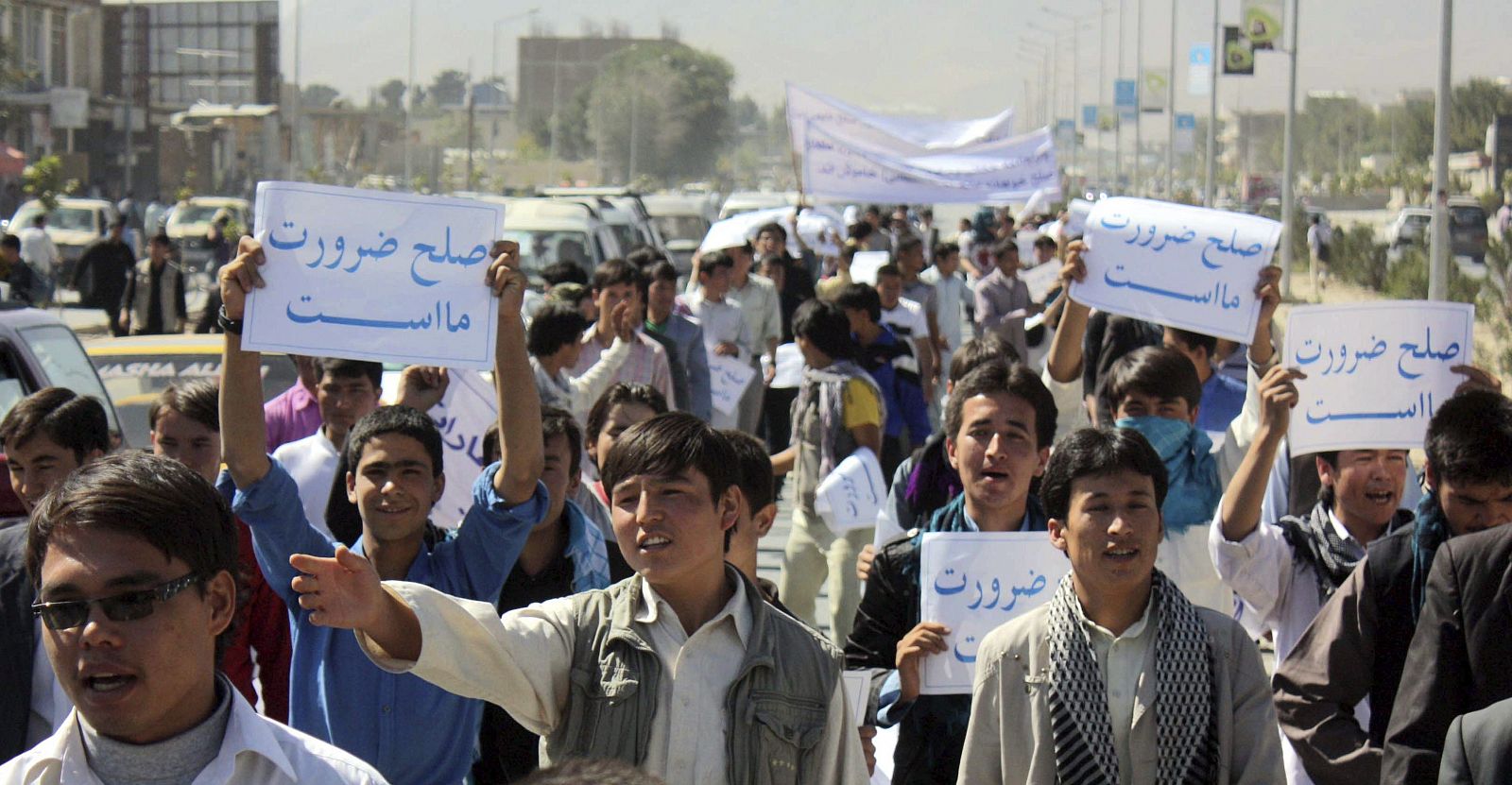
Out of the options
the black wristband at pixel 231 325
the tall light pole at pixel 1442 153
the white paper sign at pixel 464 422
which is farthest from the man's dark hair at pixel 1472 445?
the tall light pole at pixel 1442 153

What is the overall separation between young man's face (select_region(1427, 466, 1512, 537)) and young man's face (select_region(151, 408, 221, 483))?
3.33 m

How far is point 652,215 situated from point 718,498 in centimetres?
2786

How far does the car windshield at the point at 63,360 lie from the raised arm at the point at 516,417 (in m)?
3.08

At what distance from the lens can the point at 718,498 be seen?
3.17 m

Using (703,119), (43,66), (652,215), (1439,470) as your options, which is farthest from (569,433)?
(703,119)

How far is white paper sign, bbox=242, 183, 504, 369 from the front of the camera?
3.94 metres

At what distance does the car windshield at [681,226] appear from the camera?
3097 centimetres

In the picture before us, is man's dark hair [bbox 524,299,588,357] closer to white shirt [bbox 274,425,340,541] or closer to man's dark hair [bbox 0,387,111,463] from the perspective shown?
white shirt [bbox 274,425,340,541]

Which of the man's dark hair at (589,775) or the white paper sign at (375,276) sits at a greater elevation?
the white paper sign at (375,276)

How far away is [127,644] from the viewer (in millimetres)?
2396

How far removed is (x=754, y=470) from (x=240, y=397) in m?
1.22

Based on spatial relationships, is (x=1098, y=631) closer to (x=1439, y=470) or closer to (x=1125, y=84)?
(x=1439, y=470)

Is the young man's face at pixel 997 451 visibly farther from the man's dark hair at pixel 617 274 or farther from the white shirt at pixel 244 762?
the man's dark hair at pixel 617 274

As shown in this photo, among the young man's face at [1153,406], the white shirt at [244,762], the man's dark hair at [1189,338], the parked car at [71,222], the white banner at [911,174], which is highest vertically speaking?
the white banner at [911,174]
